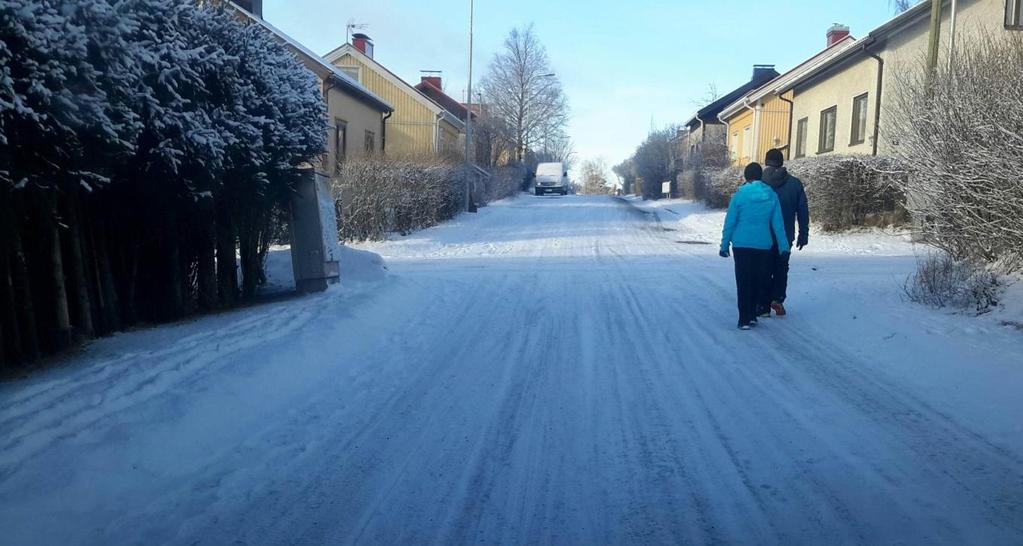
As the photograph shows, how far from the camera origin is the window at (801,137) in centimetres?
2533

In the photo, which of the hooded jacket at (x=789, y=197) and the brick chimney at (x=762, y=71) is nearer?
the hooded jacket at (x=789, y=197)

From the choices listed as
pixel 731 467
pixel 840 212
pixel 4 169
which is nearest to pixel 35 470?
pixel 4 169

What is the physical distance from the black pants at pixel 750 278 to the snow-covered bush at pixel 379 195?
35.8ft

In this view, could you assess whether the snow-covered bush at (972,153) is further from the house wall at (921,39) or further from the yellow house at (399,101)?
the yellow house at (399,101)

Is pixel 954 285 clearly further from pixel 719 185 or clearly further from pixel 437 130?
pixel 437 130

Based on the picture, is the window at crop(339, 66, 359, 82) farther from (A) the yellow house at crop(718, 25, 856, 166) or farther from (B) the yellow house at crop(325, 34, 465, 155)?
(A) the yellow house at crop(718, 25, 856, 166)

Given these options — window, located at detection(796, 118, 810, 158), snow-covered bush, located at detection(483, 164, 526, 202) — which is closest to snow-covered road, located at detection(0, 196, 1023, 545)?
window, located at detection(796, 118, 810, 158)

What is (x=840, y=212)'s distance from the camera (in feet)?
53.7

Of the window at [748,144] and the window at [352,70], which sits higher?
the window at [352,70]

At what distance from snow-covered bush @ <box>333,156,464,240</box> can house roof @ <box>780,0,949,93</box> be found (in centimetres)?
1074

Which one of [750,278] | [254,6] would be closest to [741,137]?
[254,6]

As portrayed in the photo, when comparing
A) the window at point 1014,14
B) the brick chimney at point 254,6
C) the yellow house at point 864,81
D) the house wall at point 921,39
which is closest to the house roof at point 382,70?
the brick chimney at point 254,6

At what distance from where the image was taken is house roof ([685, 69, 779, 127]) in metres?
45.6

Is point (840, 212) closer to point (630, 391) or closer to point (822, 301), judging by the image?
point (822, 301)
